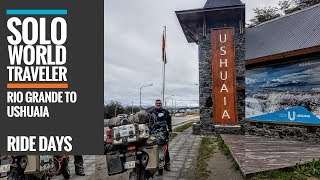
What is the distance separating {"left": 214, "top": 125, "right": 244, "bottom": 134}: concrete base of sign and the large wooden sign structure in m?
0.29

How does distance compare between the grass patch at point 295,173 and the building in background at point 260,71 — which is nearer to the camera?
the grass patch at point 295,173

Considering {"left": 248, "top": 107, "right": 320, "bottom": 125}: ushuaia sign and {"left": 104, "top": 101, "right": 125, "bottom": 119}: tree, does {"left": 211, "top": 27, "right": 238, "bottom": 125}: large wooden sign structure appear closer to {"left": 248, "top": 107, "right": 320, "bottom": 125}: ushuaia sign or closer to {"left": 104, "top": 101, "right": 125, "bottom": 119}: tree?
{"left": 248, "top": 107, "right": 320, "bottom": 125}: ushuaia sign

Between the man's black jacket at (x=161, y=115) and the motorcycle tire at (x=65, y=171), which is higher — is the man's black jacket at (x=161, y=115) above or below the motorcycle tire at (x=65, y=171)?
above

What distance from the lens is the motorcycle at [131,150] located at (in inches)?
247

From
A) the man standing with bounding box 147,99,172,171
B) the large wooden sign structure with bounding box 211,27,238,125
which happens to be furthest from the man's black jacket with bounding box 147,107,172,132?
the large wooden sign structure with bounding box 211,27,238,125

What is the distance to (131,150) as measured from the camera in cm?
641

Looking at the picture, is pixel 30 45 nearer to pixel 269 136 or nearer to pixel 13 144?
pixel 13 144

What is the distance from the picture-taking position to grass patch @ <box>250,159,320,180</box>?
22.4ft

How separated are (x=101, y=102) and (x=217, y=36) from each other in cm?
1410

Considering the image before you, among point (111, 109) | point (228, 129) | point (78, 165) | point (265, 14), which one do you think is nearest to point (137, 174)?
point (78, 165)

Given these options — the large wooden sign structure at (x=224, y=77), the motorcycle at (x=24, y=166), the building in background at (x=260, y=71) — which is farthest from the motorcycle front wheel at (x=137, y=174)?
the large wooden sign structure at (x=224, y=77)

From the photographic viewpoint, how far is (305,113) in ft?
42.8

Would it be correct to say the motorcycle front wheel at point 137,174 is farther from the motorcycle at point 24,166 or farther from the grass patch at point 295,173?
the grass patch at point 295,173

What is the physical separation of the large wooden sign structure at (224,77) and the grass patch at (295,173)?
11.4 metres
